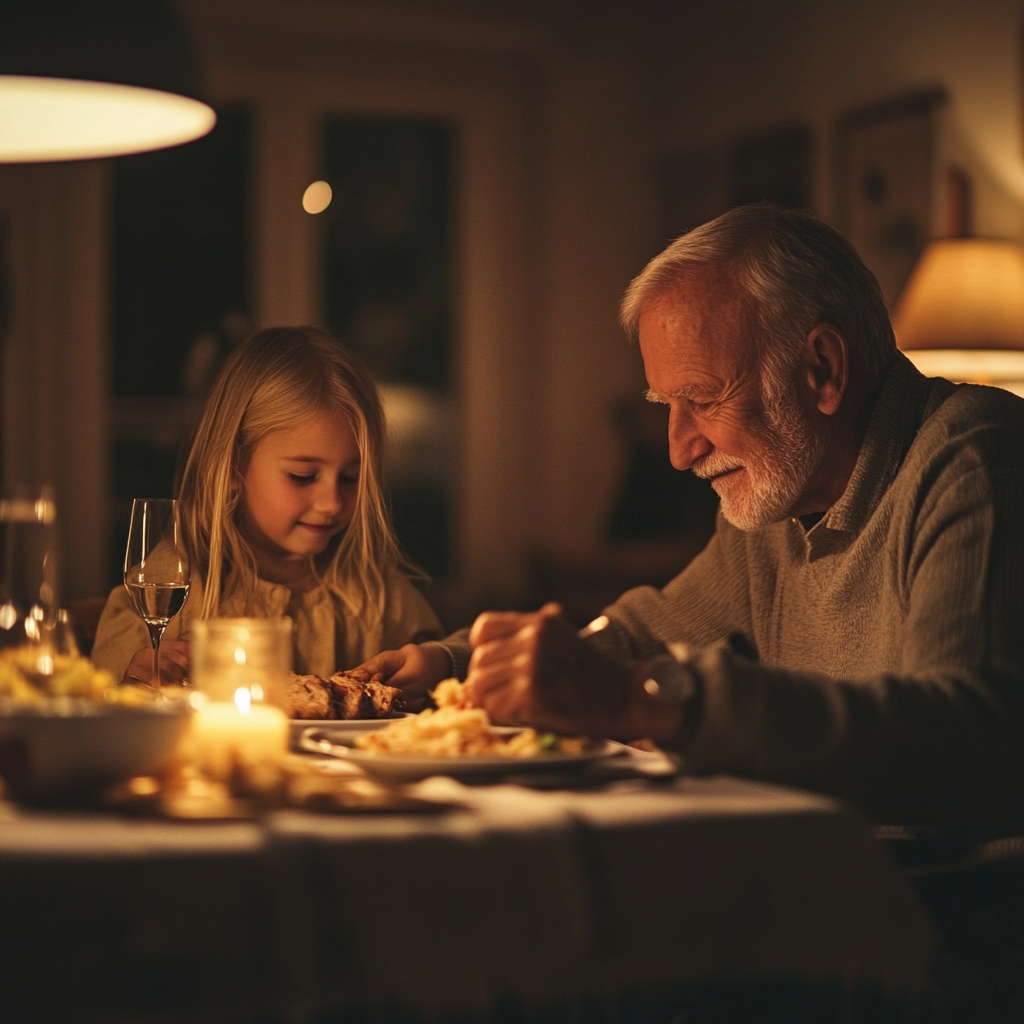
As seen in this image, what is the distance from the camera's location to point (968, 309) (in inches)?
140

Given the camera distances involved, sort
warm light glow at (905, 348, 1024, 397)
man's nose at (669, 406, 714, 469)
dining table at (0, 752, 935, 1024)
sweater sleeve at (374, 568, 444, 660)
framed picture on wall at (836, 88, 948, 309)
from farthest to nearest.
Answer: framed picture on wall at (836, 88, 948, 309)
warm light glow at (905, 348, 1024, 397)
sweater sleeve at (374, 568, 444, 660)
man's nose at (669, 406, 714, 469)
dining table at (0, 752, 935, 1024)

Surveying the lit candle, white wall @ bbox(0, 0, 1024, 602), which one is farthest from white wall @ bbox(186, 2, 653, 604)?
the lit candle

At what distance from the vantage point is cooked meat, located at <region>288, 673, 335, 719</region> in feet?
4.75

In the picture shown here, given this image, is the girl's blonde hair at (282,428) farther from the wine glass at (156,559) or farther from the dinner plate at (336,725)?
the dinner plate at (336,725)

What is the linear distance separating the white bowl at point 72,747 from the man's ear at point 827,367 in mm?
1012

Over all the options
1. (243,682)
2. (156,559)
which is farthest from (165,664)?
(243,682)

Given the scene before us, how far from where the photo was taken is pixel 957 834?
1.19 meters

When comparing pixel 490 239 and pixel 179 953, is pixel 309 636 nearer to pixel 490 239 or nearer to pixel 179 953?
pixel 179 953

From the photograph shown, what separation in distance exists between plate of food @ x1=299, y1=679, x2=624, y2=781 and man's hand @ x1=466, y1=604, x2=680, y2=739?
0.09ft

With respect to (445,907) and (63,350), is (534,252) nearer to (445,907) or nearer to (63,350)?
(63,350)

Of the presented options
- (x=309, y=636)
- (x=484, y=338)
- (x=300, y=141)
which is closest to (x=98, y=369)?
(x=300, y=141)

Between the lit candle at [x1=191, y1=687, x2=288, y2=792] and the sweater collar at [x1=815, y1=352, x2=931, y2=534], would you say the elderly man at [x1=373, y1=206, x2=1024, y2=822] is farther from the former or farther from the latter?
the lit candle at [x1=191, y1=687, x2=288, y2=792]

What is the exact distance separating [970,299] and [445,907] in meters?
3.08

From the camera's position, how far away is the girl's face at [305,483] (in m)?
1.94
